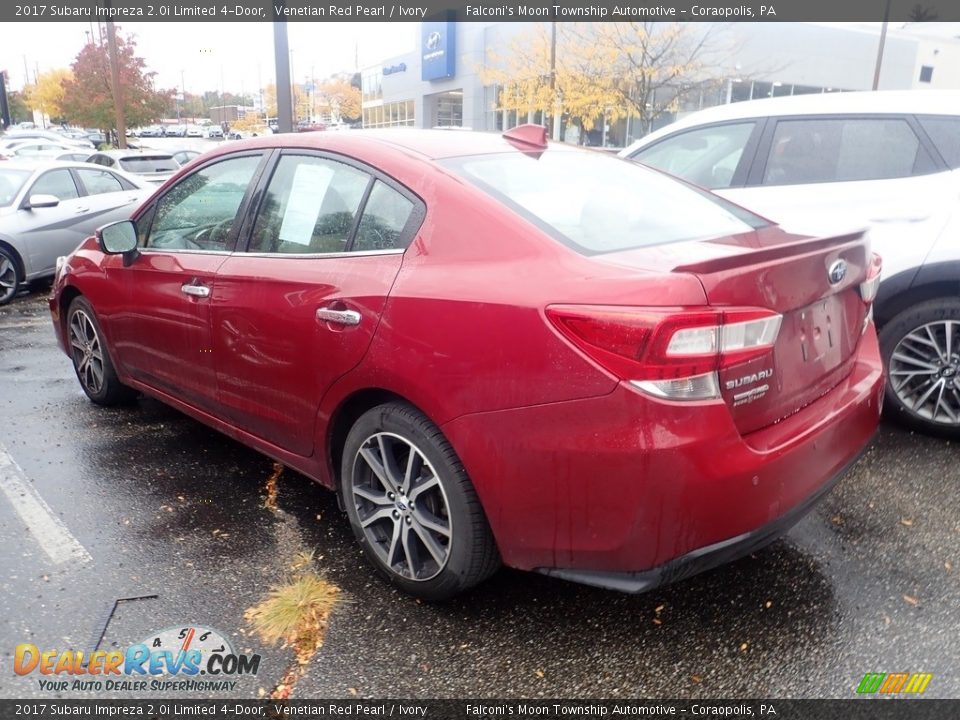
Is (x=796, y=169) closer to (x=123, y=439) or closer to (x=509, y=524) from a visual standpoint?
(x=509, y=524)

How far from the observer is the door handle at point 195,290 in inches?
131

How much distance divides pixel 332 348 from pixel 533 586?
3.74 feet

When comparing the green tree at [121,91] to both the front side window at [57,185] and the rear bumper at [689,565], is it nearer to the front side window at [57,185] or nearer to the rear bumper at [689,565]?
the front side window at [57,185]

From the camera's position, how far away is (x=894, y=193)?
13.3 ft

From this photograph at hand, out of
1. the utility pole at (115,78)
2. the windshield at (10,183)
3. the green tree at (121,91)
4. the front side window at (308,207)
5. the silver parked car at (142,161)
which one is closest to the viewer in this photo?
the front side window at (308,207)

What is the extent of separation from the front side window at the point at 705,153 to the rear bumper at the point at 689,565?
3.02 meters

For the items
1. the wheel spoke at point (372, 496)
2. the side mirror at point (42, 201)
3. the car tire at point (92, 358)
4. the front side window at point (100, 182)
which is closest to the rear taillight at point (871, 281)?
the wheel spoke at point (372, 496)

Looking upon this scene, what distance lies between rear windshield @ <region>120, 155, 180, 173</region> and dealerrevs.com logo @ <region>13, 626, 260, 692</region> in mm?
15062

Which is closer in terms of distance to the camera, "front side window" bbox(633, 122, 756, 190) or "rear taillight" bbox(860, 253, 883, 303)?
"rear taillight" bbox(860, 253, 883, 303)

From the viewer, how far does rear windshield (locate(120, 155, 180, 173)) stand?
1568 cm

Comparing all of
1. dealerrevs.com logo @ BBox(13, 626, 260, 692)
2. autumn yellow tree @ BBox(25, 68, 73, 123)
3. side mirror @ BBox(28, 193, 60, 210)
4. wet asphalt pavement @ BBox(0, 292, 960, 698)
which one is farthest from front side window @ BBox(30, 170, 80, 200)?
autumn yellow tree @ BBox(25, 68, 73, 123)

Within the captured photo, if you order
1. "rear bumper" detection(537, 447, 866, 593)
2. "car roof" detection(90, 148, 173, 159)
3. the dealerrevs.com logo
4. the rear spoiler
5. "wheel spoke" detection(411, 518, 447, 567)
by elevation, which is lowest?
the dealerrevs.com logo

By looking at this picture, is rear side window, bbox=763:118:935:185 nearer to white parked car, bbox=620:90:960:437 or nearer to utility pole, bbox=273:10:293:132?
white parked car, bbox=620:90:960:437
